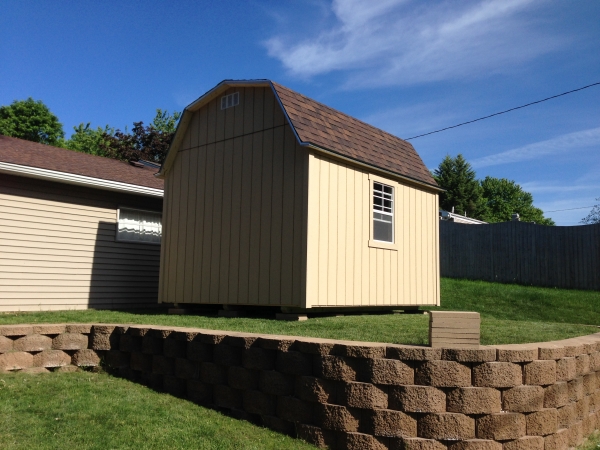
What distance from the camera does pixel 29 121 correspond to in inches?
1368

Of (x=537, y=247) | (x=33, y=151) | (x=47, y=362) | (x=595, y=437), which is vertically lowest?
(x=595, y=437)

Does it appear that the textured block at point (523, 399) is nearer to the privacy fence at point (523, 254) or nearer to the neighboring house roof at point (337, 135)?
the neighboring house roof at point (337, 135)

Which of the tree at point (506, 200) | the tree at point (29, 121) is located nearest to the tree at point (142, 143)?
the tree at point (29, 121)

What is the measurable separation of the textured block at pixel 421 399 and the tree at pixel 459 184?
44078mm

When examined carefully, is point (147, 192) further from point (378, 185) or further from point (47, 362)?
point (47, 362)

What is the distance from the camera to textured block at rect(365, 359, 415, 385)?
14.9ft

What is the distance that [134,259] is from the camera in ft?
40.6

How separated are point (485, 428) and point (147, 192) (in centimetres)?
921

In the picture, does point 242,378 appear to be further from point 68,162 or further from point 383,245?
point 68,162

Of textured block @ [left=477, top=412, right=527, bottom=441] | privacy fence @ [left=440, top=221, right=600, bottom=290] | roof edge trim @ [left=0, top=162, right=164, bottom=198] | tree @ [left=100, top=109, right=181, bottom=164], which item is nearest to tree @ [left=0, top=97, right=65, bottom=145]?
tree @ [left=100, top=109, right=181, bottom=164]

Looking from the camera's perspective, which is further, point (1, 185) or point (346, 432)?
point (1, 185)

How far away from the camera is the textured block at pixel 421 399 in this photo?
448 cm

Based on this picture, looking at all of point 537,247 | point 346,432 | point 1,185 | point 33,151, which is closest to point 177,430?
point 346,432

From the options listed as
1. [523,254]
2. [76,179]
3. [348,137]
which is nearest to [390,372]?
[348,137]
